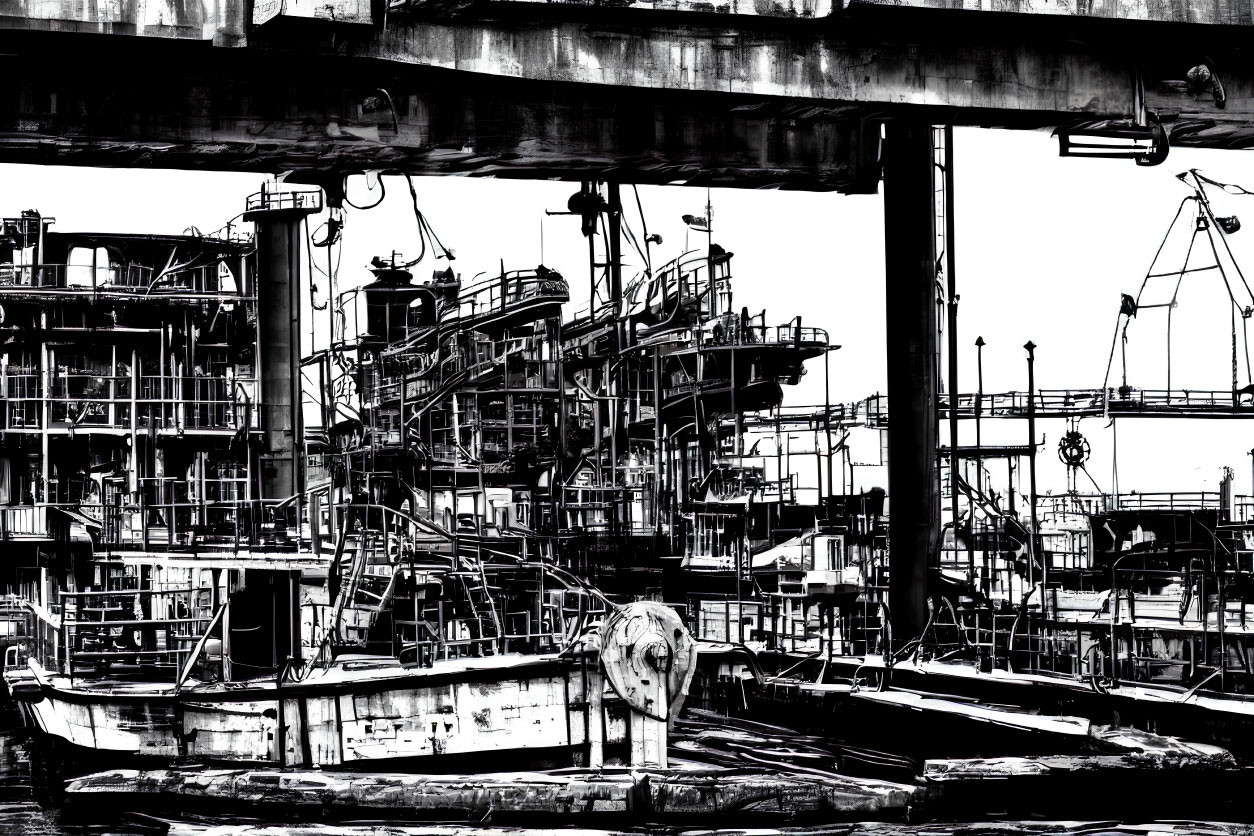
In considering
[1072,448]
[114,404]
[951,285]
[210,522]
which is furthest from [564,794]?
[1072,448]

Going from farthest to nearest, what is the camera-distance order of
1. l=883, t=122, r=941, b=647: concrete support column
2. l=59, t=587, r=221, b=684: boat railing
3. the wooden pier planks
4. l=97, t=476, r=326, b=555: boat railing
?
l=97, t=476, r=326, b=555: boat railing < l=59, t=587, r=221, b=684: boat railing < l=883, t=122, r=941, b=647: concrete support column < the wooden pier planks

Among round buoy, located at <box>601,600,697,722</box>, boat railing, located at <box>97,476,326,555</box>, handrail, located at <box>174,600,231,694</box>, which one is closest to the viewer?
round buoy, located at <box>601,600,697,722</box>

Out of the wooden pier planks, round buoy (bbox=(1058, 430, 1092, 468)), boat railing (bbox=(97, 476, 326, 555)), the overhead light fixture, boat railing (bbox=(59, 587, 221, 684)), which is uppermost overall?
the overhead light fixture

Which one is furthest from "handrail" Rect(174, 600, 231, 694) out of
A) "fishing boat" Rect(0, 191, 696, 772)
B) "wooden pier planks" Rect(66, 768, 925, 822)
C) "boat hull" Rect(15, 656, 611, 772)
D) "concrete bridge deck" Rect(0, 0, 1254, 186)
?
"concrete bridge deck" Rect(0, 0, 1254, 186)

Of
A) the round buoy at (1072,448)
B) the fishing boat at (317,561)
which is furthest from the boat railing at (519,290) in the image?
the round buoy at (1072,448)

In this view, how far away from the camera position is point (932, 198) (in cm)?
2730

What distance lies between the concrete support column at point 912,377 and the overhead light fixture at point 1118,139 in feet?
12.0

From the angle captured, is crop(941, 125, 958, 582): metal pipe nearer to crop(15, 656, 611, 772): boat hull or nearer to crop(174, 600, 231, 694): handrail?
crop(15, 656, 611, 772): boat hull

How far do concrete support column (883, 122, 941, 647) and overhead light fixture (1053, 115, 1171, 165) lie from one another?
3.67 m

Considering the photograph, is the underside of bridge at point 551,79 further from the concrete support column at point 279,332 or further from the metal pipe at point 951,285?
the concrete support column at point 279,332

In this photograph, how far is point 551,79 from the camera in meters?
20.7

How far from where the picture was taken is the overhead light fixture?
22797 mm

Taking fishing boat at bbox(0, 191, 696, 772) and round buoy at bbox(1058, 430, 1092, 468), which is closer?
fishing boat at bbox(0, 191, 696, 772)

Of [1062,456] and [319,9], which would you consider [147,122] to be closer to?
[319,9]
